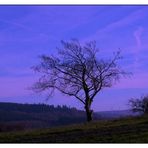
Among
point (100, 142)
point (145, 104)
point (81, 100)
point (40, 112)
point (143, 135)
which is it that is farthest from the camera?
point (40, 112)

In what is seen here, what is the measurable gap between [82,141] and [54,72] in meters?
22.2

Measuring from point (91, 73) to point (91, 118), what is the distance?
3896 mm

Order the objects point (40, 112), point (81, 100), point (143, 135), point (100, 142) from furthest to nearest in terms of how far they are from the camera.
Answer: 1. point (40, 112)
2. point (81, 100)
3. point (143, 135)
4. point (100, 142)

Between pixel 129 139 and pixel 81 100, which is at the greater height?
pixel 81 100

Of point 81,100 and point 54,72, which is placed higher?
point 54,72

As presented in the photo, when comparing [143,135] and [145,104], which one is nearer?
[143,135]

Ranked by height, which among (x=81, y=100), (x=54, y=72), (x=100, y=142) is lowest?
(x=100, y=142)

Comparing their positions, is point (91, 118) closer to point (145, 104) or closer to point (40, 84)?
point (40, 84)

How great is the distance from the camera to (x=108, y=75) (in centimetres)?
3956

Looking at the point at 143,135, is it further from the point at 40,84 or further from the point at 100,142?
the point at 40,84

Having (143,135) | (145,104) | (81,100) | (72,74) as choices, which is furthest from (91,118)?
(143,135)

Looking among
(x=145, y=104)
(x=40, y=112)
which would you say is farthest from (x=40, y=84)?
(x=40, y=112)

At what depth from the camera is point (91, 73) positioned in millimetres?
38656

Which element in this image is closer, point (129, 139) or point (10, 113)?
point (129, 139)
